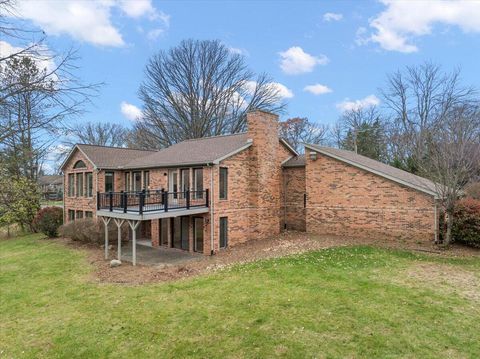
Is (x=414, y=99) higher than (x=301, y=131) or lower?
higher

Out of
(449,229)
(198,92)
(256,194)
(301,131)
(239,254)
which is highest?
(198,92)

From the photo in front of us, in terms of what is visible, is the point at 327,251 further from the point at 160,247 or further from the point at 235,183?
the point at 160,247

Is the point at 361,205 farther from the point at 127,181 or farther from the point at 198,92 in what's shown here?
the point at 198,92

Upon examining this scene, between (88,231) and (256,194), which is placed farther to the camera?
(88,231)

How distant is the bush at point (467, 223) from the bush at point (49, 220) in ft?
73.5

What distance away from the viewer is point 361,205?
14750mm

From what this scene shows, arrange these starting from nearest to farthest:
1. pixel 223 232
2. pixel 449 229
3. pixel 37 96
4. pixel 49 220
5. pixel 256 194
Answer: pixel 37 96, pixel 449 229, pixel 223 232, pixel 256 194, pixel 49 220

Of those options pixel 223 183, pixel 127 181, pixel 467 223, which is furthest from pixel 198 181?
pixel 467 223

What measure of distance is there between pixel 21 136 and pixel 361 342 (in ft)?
24.0

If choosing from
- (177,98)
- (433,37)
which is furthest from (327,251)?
(177,98)

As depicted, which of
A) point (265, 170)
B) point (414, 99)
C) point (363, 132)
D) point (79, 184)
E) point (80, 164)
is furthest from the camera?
point (363, 132)

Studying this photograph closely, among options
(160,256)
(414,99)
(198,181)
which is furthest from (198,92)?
(414,99)

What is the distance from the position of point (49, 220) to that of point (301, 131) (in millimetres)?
29128

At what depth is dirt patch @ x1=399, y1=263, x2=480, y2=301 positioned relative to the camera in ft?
27.0
